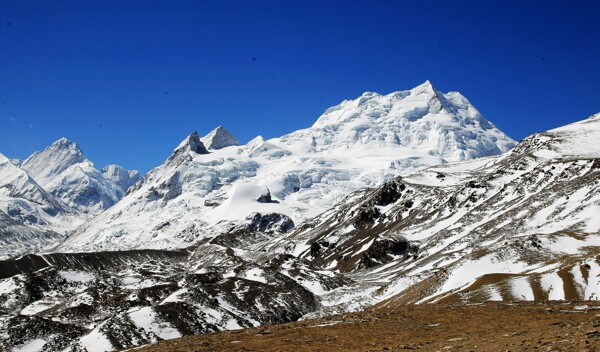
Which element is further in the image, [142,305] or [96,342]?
→ [142,305]

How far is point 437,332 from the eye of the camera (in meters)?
31.0

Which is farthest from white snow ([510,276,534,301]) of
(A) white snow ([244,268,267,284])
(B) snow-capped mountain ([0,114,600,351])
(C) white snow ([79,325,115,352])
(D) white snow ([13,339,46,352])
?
(A) white snow ([244,268,267,284])

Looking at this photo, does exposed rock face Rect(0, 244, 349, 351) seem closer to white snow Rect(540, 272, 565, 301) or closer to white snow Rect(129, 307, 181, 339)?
white snow Rect(129, 307, 181, 339)

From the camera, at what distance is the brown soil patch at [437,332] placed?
960 inches

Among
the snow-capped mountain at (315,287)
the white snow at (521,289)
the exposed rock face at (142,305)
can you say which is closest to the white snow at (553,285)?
the snow-capped mountain at (315,287)

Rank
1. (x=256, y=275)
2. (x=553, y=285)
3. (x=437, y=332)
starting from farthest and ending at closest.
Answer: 1. (x=256, y=275)
2. (x=553, y=285)
3. (x=437, y=332)

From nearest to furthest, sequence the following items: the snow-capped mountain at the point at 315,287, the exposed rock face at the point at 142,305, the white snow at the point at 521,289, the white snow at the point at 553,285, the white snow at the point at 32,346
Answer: the white snow at the point at 553,285, the white snow at the point at 521,289, the snow-capped mountain at the point at 315,287, the white snow at the point at 32,346, the exposed rock face at the point at 142,305

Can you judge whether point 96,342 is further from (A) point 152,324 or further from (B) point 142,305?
(B) point 142,305

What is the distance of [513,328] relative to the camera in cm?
2917

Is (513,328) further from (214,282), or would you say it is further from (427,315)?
(214,282)

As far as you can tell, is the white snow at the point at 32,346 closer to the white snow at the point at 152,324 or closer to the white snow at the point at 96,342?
the white snow at the point at 96,342

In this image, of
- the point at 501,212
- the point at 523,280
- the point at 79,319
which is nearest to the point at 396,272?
the point at 501,212

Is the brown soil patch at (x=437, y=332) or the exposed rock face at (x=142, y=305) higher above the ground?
the exposed rock face at (x=142, y=305)

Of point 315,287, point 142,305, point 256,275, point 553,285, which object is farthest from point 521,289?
point 256,275
